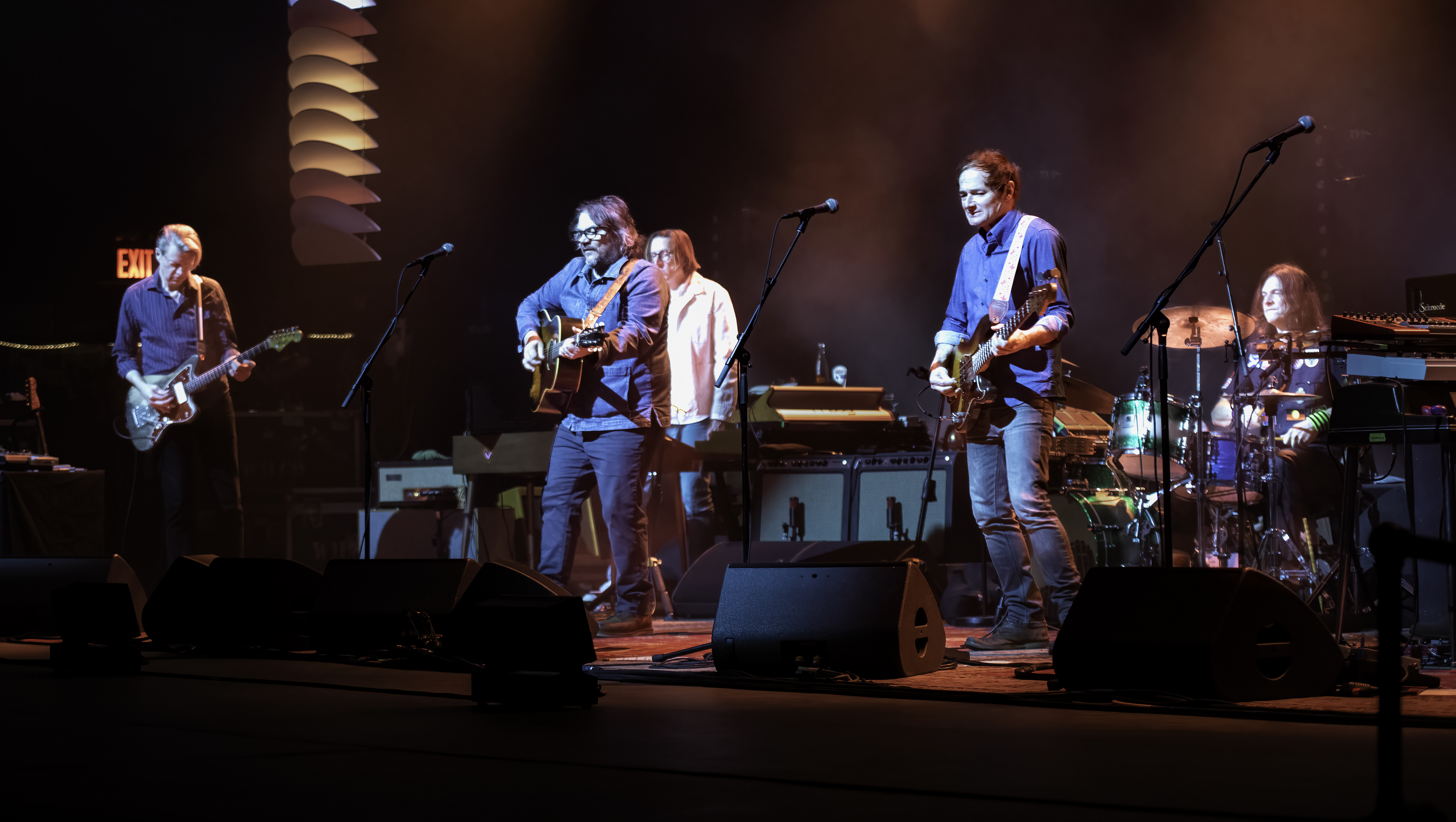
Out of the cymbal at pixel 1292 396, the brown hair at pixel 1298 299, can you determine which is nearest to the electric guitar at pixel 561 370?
the cymbal at pixel 1292 396

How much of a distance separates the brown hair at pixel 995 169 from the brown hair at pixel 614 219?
1681 mm

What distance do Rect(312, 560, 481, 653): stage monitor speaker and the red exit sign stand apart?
5864mm

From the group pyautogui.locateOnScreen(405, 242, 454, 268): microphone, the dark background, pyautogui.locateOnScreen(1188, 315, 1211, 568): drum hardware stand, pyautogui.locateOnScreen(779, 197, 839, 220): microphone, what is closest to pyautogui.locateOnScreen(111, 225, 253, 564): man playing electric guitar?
the dark background

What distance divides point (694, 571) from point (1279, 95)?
5.35 meters

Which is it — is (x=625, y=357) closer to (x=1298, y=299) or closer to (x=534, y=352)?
(x=534, y=352)

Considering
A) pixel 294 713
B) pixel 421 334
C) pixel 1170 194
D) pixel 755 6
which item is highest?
pixel 755 6

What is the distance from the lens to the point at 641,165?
35.1 ft

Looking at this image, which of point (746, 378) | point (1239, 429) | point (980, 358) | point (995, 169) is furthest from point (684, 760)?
point (1239, 429)

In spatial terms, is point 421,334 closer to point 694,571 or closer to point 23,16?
point 23,16

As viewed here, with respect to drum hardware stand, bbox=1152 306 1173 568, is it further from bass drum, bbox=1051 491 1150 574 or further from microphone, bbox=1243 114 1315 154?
bass drum, bbox=1051 491 1150 574

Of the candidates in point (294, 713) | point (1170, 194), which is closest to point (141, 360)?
point (294, 713)

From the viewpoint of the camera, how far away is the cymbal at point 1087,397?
7.57 meters

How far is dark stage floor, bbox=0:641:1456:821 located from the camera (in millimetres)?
2416

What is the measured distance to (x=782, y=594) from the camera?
4297mm
